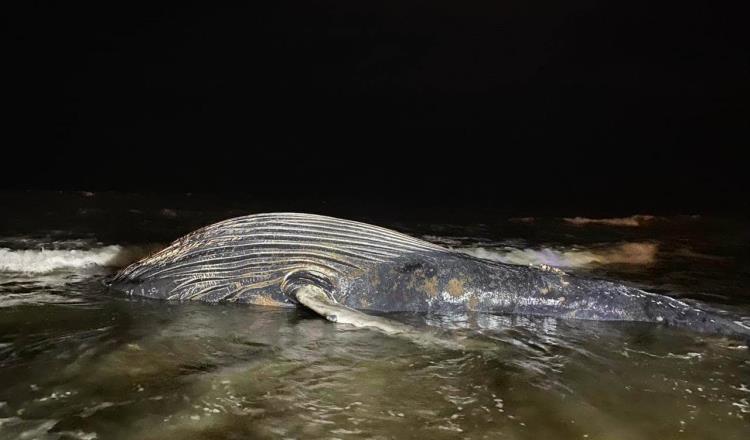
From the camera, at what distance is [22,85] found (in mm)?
36062

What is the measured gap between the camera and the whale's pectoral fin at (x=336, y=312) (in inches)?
234

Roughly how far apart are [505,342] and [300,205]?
14.9 m

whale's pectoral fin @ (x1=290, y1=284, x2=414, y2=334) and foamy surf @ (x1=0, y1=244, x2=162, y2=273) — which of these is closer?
whale's pectoral fin @ (x1=290, y1=284, x2=414, y2=334)

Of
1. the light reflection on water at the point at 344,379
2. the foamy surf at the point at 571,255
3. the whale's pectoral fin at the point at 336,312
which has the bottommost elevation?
the light reflection on water at the point at 344,379

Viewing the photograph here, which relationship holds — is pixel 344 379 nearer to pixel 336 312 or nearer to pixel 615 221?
pixel 336 312

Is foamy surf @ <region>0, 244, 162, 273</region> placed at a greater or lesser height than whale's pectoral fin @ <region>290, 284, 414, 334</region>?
greater

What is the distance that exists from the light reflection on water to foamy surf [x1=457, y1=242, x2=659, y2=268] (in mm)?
4540

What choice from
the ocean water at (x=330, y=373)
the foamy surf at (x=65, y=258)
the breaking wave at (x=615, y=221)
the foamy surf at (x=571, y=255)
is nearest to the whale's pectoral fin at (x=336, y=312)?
the ocean water at (x=330, y=373)

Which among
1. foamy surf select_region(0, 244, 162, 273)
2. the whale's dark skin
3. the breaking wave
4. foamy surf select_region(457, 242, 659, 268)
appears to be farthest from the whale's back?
the breaking wave

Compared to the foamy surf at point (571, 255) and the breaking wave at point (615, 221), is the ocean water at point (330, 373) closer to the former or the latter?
the foamy surf at point (571, 255)

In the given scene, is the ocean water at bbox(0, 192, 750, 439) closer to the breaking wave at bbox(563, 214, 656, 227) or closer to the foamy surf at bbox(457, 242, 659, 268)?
the foamy surf at bbox(457, 242, 659, 268)

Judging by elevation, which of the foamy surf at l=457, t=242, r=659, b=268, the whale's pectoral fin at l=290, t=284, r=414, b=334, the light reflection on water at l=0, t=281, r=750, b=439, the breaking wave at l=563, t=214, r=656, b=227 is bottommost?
the light reflection on water at l=0, t=281, r=750, b=439

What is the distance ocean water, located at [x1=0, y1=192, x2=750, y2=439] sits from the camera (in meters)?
3.89

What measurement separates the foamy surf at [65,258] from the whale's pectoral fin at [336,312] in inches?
157
